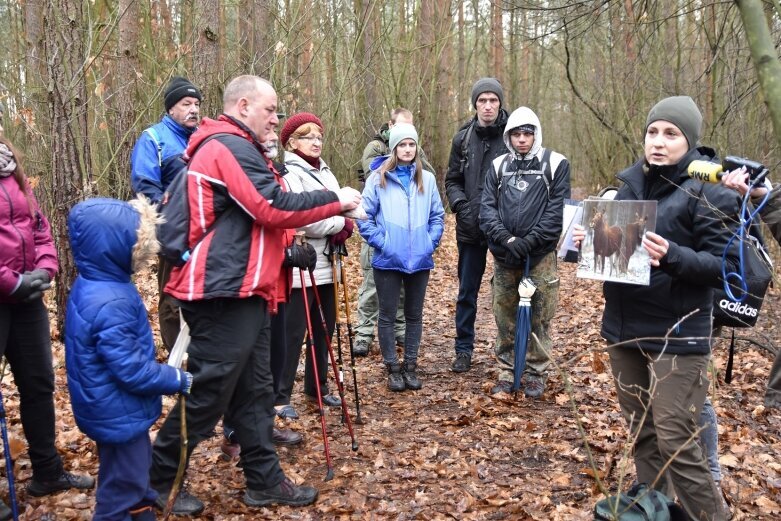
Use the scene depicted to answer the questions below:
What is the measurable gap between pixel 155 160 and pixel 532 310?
10.8 feet

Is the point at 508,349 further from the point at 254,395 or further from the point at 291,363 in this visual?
the point at 254,395

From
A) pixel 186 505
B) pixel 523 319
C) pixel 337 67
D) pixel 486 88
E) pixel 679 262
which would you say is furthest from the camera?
pixel 337 67

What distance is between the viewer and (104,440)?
2.86 metres

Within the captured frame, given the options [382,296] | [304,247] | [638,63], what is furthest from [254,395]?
[638,63]

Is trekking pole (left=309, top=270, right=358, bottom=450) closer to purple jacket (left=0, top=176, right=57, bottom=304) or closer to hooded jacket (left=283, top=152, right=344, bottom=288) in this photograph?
hooded jacket (left=283, top=152, right=344, bottom=288)

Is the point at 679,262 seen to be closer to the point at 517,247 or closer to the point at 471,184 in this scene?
the point at 517,247

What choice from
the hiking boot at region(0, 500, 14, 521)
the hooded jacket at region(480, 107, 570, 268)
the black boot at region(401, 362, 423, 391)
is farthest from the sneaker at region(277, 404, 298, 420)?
the hooded jacket at region(480, 107, 570, 268)

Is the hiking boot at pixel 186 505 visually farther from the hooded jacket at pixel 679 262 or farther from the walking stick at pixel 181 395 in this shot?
the hooded jacket at pixel 679 262

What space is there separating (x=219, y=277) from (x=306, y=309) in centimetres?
123

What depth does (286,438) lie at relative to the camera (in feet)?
15.0

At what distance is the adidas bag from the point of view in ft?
9.04

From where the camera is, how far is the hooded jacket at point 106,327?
2783mm

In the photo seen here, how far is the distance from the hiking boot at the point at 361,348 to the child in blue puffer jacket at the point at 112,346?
13.0 feet

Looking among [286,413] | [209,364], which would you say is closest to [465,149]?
[286,413]
